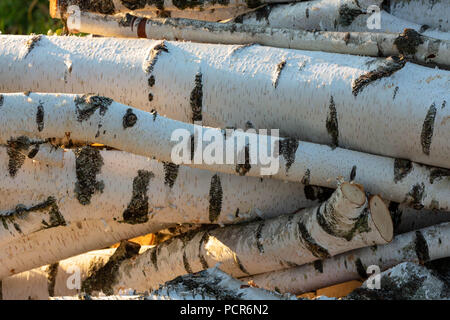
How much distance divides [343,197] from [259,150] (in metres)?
0.33

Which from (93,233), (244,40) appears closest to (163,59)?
(244,40)

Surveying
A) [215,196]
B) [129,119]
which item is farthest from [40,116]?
[215,196]

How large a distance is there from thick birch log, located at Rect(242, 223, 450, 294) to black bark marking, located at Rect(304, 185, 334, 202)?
22 centimetres

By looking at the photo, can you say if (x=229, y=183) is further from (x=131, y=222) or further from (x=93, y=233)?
(x=93, y=233)

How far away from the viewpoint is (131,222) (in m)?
2.79

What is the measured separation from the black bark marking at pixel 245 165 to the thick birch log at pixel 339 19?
71 cm

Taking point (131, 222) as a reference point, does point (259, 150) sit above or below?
above

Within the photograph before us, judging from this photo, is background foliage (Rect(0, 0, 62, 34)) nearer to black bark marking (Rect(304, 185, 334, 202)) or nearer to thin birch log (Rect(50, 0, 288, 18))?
thin birch log (Rect(50, 0, 288, 18))

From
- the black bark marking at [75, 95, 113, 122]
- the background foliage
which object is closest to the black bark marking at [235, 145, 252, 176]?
the black bark marking at [75, 95, 113, 122]

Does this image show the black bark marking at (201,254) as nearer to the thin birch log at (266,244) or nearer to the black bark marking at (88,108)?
the thin birch log at (266,244)

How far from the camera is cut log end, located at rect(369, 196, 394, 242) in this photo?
246 cm

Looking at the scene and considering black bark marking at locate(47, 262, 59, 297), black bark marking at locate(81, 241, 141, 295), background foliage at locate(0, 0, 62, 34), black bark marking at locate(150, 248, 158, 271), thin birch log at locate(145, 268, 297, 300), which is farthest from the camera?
background foliage at locate(0, 0, 62, 34)

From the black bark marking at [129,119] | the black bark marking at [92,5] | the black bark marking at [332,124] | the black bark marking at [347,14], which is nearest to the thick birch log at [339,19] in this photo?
the black bark marking at [347,14]

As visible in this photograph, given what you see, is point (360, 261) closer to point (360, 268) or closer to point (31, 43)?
point (360, 268)
